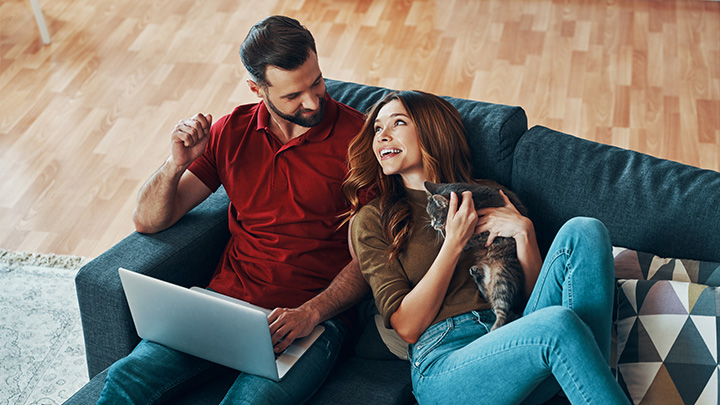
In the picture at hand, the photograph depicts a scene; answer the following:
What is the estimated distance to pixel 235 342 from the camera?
1782mm

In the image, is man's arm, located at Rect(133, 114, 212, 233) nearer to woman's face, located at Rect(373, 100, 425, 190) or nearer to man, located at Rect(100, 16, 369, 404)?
man, located at Rect(100, 16, 369, 404)

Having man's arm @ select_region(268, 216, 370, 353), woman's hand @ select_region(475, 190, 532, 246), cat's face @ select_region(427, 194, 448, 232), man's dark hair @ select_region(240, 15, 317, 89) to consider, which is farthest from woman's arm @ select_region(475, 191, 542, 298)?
man's dark hair @ select_region(240, 15, 317, 89)

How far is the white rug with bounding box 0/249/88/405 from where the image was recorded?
8.32 ft

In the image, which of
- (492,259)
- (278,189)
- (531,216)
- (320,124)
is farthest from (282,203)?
(531,216)

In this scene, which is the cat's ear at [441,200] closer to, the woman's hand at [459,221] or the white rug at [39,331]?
the woman's hand at [459,221]

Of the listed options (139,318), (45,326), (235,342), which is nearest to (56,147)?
(45,326)

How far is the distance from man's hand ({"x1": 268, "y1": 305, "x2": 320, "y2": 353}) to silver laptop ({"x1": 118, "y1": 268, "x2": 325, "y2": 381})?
36mm

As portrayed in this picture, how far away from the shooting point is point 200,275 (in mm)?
2260

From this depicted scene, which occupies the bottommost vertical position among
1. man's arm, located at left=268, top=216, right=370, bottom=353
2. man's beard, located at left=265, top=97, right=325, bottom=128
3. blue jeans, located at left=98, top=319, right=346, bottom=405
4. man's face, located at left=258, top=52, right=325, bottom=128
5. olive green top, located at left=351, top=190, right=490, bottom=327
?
blue jeans, located at left=98, top=319, right=346, bottom=405

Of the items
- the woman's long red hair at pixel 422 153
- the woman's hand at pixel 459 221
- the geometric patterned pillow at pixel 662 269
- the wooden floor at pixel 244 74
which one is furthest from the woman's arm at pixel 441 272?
the wooden floor at pixel 244 74

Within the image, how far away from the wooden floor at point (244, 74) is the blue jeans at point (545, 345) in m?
1.82

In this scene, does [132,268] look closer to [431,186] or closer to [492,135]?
[431,186]

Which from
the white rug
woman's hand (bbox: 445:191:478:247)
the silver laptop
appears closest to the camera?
the silver laptop

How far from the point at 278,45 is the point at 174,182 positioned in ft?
1.57
